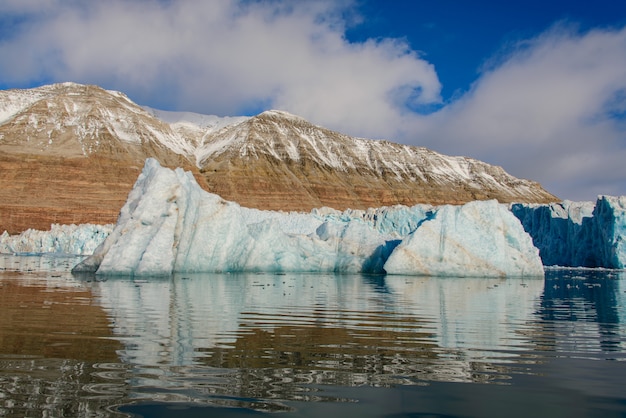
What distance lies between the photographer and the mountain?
94750 millimetres

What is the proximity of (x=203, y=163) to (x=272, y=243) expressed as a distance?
98.8m

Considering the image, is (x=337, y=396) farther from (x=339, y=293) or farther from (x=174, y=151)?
(x=174, y=151)

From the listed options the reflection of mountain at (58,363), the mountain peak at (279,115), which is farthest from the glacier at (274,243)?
the mountain peak at (279,115)

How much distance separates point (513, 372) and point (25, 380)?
482 centimetres

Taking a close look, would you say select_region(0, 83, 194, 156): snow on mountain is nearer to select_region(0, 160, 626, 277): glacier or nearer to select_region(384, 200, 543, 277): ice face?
select_region(0, 160, 626, 277): glacier

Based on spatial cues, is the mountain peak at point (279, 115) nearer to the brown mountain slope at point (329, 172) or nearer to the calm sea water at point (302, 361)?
the brown mountain slope at point (329, 172)

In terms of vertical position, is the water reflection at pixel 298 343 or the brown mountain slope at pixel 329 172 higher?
the brown mountain slope at pixel 329 172

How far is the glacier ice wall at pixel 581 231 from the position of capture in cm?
4238

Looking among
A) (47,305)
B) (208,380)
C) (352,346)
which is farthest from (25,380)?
(47,305)

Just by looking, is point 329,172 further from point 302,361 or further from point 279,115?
point 302,361

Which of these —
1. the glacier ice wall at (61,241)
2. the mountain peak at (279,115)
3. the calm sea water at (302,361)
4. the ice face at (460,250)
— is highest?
the mountain peak at (279,115)

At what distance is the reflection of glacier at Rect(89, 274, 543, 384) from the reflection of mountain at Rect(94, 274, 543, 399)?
16 mm

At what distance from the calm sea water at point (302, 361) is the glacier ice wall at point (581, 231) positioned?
3388 centimetres

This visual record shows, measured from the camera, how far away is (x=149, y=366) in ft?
19.0
